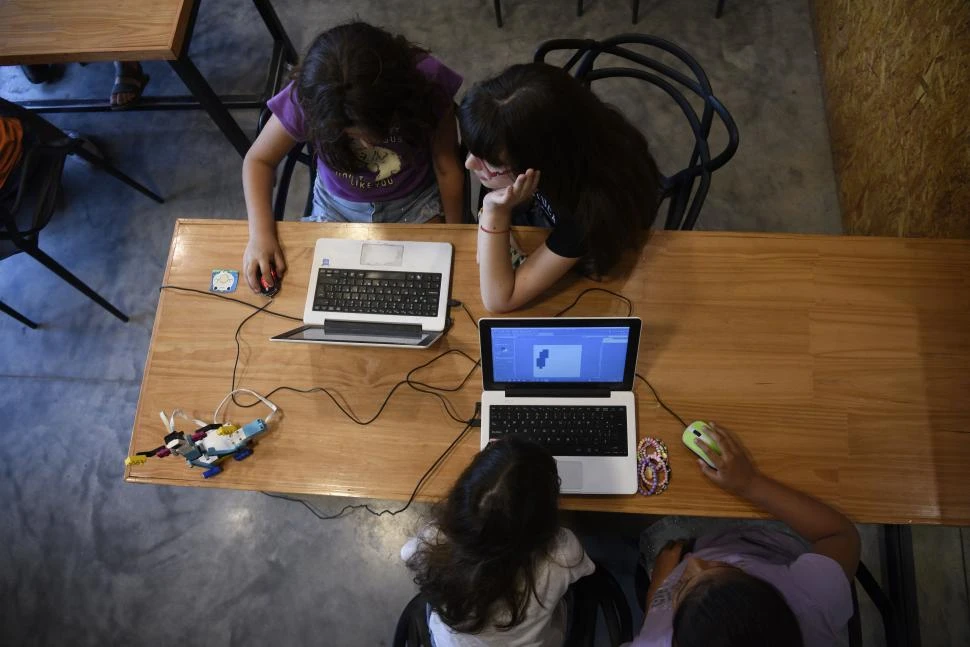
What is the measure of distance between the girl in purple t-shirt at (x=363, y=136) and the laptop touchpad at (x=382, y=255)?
192mm

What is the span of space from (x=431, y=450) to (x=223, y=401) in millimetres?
469

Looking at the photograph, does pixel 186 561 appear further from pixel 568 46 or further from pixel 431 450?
pixel 568 46

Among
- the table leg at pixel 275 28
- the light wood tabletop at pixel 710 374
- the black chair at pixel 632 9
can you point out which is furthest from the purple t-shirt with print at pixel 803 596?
the table leg at pixel 275 28

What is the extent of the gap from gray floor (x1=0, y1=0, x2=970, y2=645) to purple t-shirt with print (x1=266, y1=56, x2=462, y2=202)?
951mm

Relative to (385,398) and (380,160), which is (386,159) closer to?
(380,160)

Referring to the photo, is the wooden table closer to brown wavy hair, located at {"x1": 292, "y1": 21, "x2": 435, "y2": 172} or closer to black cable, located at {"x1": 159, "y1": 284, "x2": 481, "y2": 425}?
brown wavy hair, located at {"x1": 292, "y1": 21, "x2": 435, "y2": 172}

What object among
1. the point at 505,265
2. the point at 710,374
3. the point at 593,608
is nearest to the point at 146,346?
the point at 505,265

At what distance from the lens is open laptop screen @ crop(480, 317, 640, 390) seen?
111 cm

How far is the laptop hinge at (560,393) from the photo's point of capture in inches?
48.4

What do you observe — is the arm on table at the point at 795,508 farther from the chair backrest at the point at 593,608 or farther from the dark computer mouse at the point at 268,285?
the dark computer mouse at the point at 268,285

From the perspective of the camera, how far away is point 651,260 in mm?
1367

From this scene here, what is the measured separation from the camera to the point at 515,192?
3.90ft

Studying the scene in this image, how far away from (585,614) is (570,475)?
32 cm

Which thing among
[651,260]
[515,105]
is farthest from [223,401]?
[651,260]
